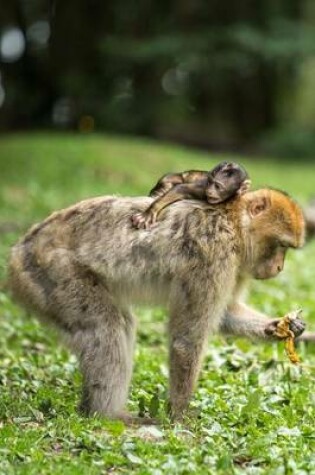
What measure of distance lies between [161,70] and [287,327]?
2233 cm

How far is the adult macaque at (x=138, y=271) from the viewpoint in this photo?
625cm

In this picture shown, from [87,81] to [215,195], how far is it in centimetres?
2248

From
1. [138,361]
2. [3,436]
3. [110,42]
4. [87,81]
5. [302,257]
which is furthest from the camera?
[87,81]

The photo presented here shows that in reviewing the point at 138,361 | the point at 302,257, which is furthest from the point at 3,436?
the point at 302,257

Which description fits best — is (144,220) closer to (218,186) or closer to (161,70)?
(218,186)

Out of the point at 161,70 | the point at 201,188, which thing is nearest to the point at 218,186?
the point at 201,188

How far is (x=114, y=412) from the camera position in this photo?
249 inches

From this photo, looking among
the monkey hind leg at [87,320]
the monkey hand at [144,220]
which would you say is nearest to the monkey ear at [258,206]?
the monkey hand at [144,220]

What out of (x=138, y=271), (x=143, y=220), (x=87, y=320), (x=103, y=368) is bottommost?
(x=103, y=368)

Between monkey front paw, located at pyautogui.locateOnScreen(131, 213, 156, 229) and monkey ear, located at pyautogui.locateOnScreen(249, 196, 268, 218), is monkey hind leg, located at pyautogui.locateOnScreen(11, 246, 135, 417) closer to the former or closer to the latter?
monkey front paw, located at pyautogui.locateOnScreen(131, 213, 156, 229)

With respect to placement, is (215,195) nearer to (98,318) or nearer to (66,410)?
(98,318)

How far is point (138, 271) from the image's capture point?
21.1 ft

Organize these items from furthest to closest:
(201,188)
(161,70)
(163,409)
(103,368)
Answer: (161,70) → (201,188) → (163,409) → (103,368)

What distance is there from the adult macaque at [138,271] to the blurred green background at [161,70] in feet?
67.0
